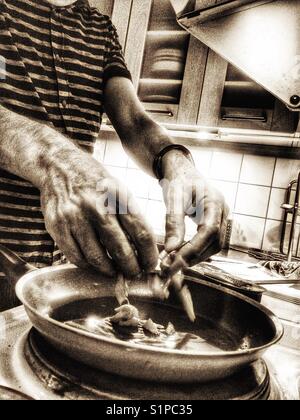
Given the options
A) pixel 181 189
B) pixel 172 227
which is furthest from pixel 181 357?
pixel 181 189

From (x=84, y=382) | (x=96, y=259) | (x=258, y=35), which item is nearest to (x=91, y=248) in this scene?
(x=96, y=259)

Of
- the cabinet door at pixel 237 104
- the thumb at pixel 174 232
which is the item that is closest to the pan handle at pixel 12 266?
the thumb at pixel 174 232

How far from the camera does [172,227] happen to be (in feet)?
1.86

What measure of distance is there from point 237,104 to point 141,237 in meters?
1.23

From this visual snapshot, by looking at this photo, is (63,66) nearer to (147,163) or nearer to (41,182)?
(147,163)

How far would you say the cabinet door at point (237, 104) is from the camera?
55.5 inches

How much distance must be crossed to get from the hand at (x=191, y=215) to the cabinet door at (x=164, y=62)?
0.92 metres

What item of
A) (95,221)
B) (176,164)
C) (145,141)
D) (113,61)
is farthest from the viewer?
(113,61)

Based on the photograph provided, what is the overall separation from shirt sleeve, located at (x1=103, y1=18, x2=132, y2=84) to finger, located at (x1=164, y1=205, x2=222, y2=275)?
64 cm

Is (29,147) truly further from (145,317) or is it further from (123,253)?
(145,317)

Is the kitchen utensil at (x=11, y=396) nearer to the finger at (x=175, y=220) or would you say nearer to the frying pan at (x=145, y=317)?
the frying pan at (x=145, y=317)

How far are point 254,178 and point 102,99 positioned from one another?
Answer: 970 millimetres

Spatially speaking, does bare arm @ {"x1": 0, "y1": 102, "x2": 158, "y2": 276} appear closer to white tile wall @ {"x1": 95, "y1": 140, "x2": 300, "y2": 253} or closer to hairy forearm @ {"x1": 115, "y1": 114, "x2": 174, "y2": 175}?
hairy forearm @ {"x1": 115, "y1": 114, "x2": 174, "y2": 175}

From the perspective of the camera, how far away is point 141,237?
448mm
